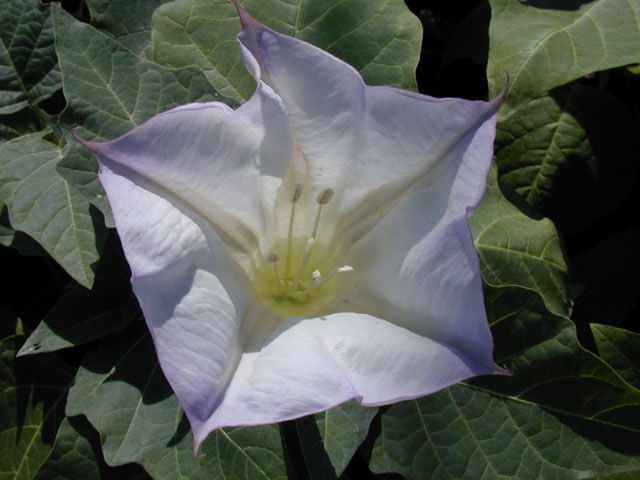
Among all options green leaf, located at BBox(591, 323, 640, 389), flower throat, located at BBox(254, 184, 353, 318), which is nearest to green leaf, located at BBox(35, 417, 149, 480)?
flower throat, located at BBox(254, 184, 353, 318)

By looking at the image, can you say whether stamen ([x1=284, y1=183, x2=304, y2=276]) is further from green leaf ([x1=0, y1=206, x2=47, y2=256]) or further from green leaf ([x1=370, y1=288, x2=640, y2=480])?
green leaf ([x1=0, y1=206, x2=47, y2=256])

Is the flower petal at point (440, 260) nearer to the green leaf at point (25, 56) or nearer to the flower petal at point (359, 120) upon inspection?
the flower petal at point (359, 120)

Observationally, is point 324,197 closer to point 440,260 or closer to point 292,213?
point 292,213

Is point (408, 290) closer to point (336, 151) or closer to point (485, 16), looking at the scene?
point (336, 151)

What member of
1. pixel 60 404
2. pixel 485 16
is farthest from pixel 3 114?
pixel 485 16

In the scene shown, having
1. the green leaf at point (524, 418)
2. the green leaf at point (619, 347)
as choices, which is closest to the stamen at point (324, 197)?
the green leaf at point (524, 418)
